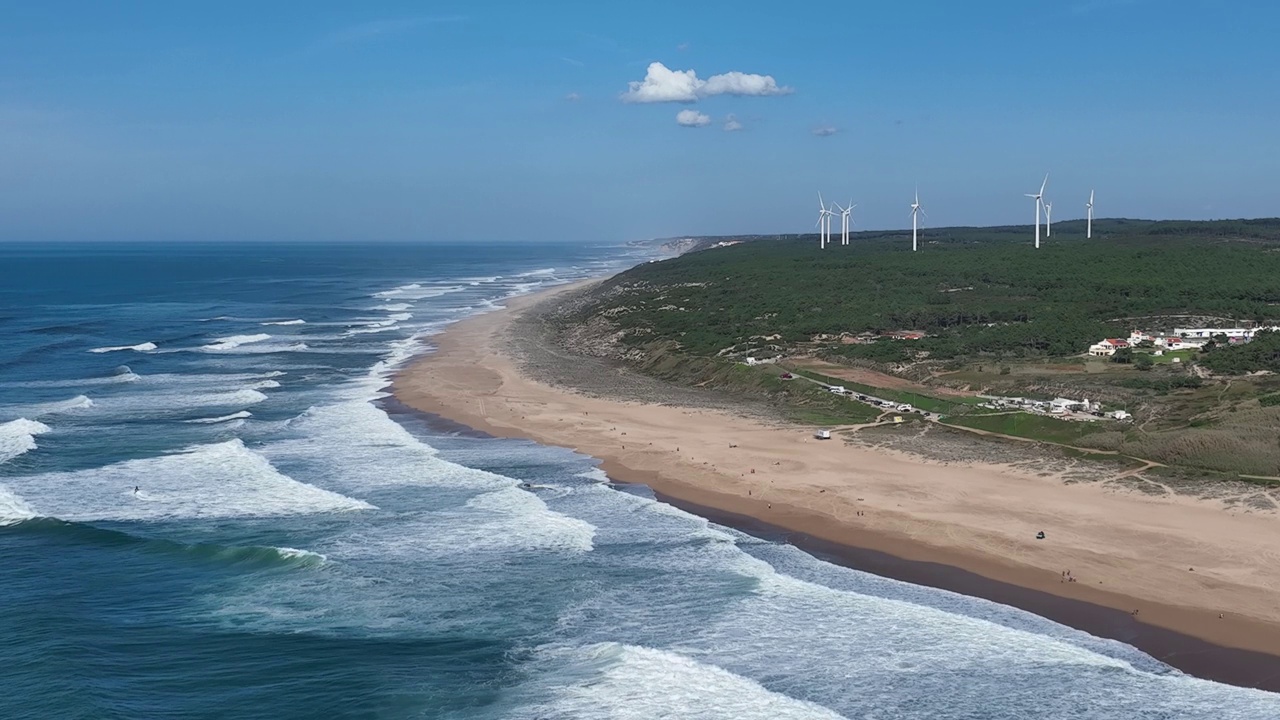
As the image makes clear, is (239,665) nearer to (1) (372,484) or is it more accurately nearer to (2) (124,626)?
(2) (124,626)

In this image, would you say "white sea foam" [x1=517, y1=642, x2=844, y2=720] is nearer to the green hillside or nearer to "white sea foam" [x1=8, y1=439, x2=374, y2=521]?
"white sea foam" [x1=8, y1=439, x2=374, y2=521]

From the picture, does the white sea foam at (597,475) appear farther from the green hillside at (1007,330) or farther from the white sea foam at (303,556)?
the green hillside at (1007,330)

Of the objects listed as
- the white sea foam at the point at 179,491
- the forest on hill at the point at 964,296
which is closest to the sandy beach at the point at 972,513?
the white sea foam at the point at 179,491

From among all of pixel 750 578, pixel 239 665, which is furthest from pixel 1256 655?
pixel 239 665

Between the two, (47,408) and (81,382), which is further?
(81,382)

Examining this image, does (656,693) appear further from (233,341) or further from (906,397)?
(233,341)

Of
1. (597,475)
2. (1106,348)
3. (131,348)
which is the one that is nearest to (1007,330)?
(1106,348)
